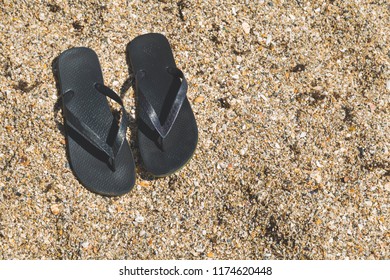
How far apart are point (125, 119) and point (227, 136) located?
596 millimetres

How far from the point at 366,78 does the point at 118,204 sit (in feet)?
5.43

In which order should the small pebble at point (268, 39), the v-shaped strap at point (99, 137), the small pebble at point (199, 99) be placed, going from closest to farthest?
the v-shaped strap at point (99, 137) → the small pebble at point (199, 99) → the small pebble at point (268, 39)

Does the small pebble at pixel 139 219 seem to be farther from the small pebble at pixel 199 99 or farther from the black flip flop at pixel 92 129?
the small pebble at pixel 199 99

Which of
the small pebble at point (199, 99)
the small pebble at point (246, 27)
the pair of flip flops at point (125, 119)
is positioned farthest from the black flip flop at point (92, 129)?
the small pebble at point (246, 27)

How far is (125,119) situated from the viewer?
8.91 ft

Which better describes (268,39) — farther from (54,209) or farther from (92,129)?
(54,209)

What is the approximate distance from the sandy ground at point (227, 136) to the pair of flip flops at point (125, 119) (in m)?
0.07

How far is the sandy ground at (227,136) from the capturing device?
2742mm

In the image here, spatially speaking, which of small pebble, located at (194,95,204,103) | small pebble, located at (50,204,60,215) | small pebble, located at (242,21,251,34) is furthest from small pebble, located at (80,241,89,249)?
small pebble, located at (242,21,251,34)

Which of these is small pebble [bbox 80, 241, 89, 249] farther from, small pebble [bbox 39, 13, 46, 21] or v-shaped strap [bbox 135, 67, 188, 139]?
small pebble [bbox 39, 13, 46, 21]

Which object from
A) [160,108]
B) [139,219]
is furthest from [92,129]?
[139,219]

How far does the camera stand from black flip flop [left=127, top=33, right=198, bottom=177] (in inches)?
109

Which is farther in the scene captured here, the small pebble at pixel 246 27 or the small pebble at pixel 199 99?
the small pebble at pixel 246 27
